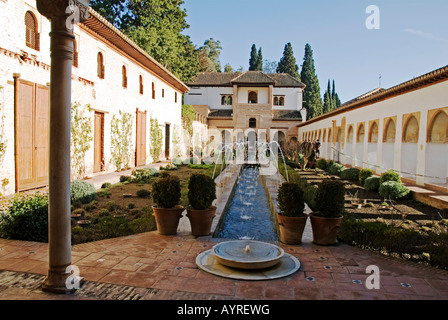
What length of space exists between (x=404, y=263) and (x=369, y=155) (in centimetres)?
1281

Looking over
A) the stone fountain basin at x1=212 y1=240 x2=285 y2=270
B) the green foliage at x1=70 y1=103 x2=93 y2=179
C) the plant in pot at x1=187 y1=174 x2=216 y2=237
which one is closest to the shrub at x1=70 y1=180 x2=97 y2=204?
the green foliage at x1=70 y1=103 x2=93 y2=179

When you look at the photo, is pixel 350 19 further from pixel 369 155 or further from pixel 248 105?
pixel 248 105

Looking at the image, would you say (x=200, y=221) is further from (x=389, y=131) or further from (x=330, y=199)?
(x=389, y=131)

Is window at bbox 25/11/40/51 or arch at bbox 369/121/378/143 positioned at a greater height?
window at bbox 25/11/40/51

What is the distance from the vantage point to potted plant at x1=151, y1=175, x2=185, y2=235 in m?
5.62

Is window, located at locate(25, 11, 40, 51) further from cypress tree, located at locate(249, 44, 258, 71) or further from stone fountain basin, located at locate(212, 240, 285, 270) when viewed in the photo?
cypress tree, located at locate(249, 44, 258, 71)

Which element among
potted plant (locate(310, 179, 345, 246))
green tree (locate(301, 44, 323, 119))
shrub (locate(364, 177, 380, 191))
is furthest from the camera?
green tree (locate(301, 44, 323, 119))

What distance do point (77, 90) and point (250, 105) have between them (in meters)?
29.9

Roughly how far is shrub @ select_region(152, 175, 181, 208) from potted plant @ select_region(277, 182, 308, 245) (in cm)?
172

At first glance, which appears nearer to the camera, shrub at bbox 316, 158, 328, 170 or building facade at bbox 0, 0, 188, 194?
building facade at bbox 0, 0, 188, 194

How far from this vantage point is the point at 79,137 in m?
10.7

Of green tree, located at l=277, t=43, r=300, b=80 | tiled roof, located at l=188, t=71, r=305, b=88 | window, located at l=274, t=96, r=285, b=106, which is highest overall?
green tree, located at l=277, t=43, r=300, b=80
